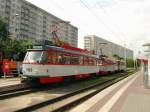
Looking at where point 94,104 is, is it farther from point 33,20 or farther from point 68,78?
point 33,20

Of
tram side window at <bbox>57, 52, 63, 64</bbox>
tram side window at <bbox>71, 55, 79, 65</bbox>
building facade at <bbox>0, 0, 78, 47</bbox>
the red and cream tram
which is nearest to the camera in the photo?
the red and cream tram

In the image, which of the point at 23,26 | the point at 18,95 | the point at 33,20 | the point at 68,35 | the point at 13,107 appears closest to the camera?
the point at 13,107

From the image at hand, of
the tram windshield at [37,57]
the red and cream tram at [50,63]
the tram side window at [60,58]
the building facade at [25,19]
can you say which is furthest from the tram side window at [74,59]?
the building facade at [25,19]

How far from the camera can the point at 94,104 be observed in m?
12.5

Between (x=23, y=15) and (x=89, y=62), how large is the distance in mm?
75935

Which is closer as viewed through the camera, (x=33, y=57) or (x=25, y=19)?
(x=33, y=57)

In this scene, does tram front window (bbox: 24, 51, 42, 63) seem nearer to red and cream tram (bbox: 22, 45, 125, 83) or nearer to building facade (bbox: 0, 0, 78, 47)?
red and cream tram (bbox: 22, 45, 125, 83)

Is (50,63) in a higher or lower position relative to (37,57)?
lower

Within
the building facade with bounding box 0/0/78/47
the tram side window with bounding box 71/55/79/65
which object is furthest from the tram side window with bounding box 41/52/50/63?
the building facade with bounding box 0/0/78/47

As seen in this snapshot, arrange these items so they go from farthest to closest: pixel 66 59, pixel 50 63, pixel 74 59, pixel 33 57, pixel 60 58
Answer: pixel 74 59
pixel 66 59
pixel 60 58
pixel 50 63
pixel 33 57

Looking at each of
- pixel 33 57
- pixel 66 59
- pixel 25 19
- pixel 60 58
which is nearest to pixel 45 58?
pixel 33 57

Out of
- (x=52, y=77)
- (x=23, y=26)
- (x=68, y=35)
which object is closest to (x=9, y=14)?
(x=23, y=26)

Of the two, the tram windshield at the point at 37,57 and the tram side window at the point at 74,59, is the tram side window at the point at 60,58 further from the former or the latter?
the tram side window at the point at 74,59

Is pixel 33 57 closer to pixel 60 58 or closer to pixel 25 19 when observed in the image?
pixel 60 58
